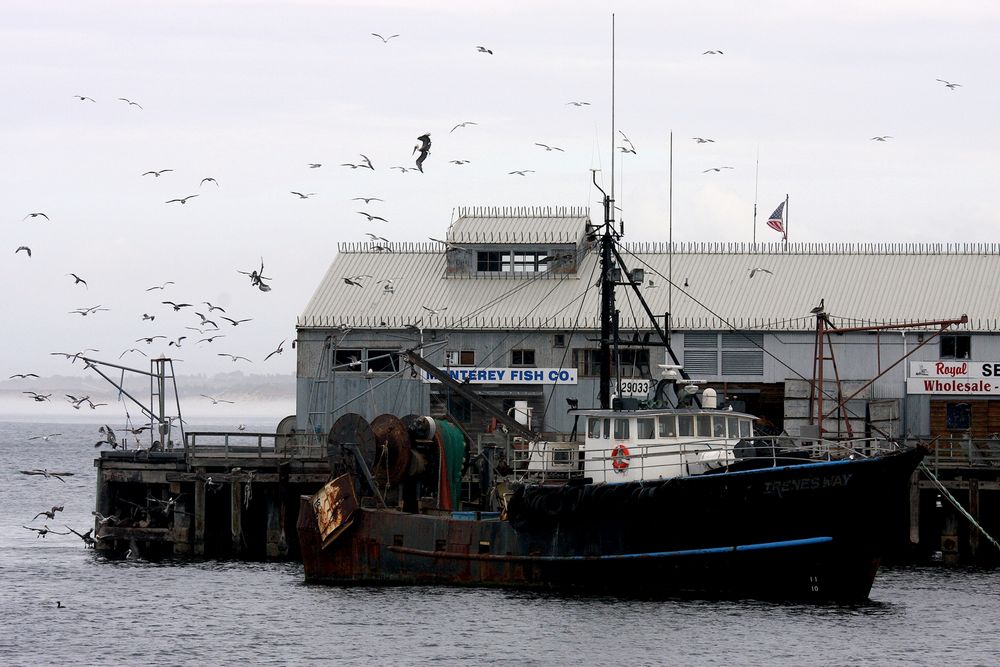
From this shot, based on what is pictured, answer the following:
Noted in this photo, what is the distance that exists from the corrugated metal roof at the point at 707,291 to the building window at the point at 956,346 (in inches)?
21.0

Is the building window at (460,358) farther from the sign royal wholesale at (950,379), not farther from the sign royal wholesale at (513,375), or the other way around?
the sign royal wholesale at (950,379)

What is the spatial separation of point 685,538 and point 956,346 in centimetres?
2348

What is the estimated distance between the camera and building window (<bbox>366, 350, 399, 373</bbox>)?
59594 mm

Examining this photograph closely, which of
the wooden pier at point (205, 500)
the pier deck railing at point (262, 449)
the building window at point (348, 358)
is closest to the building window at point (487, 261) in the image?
the building window at point (348, 358)

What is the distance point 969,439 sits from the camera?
5031 cm

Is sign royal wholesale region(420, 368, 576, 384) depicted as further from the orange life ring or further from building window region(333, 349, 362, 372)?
the orange life ring

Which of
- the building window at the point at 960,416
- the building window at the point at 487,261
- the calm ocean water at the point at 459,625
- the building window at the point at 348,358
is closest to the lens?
the calm ocean water at the point at 459,625

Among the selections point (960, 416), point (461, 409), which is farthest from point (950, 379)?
point (461, 409)

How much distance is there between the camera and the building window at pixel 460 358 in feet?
196

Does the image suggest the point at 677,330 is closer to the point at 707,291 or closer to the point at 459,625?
the point at 707,291

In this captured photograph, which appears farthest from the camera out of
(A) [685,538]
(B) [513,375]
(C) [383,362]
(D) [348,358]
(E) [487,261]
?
(E) [487,261]

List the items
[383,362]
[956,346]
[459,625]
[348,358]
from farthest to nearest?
[348,358] → [383,362] → [956,346] → [459,625]

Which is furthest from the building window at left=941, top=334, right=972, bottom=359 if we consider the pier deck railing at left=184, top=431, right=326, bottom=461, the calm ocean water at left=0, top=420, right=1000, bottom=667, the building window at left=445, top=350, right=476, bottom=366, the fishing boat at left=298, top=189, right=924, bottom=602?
the pier deck railing at left=184, top=431, right=326, bottom=461

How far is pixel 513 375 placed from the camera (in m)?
59.0
